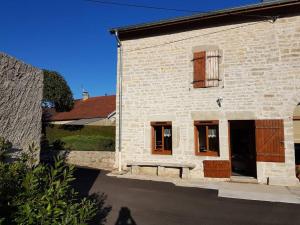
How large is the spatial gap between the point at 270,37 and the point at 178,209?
7.75m

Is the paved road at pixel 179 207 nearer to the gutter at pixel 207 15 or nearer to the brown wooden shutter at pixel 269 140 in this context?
the brown wooden shutter at pixel 269 140

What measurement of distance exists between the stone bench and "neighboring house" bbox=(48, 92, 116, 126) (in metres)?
15.1

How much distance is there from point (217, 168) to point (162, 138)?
109 inches

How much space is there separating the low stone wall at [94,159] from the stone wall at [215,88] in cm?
117

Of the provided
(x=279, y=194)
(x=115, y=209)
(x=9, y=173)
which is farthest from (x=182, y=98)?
Result: (x=9, y=173)

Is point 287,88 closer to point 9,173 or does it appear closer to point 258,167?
point 258,167

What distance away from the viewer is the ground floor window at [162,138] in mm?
12918

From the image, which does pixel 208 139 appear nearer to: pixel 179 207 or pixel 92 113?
pixel 179 207

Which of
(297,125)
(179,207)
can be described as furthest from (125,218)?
(297,125)

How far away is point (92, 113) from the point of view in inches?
1198

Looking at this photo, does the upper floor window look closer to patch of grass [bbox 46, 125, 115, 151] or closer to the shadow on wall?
the shadow on wall

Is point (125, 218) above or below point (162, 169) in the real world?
below

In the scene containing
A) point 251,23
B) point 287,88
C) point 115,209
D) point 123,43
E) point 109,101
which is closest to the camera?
point 115,209

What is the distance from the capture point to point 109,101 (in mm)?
32500
